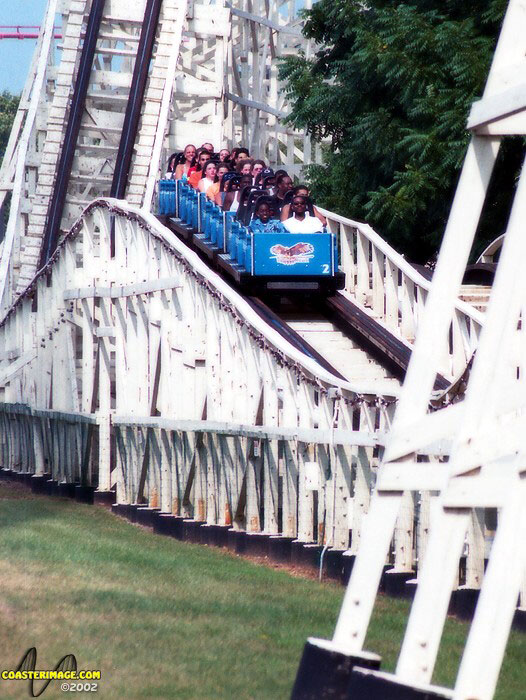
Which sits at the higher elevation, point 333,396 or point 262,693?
point 333,396

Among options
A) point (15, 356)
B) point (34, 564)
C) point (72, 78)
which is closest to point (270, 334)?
point (34, 564)

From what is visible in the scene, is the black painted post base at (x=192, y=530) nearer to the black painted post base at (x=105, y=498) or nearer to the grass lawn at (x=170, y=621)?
the grass lawn at (x=170, y=621)

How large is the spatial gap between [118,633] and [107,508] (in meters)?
10.4

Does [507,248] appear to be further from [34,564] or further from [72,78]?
[72,78]

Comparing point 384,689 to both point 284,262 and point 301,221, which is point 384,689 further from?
point 301,221

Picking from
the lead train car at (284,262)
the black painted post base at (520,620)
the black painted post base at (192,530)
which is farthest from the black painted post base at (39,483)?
the black painted post base at (520,620)

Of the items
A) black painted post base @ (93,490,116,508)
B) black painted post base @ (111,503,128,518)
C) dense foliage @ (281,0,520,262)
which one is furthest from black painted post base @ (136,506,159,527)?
dense foliage @ (281,0,520,262)

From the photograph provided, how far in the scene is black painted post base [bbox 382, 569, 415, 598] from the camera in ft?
32.9

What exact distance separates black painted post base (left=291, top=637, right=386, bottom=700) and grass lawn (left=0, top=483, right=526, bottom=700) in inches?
19.0

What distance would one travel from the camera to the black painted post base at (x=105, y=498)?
18312mm

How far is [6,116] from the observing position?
83750mm

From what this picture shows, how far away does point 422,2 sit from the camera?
2331cm

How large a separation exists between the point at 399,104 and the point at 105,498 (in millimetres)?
8852

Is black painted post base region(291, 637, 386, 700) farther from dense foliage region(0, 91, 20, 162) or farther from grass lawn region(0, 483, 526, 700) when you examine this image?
dense foliage region(0, 91, 20, 162)
